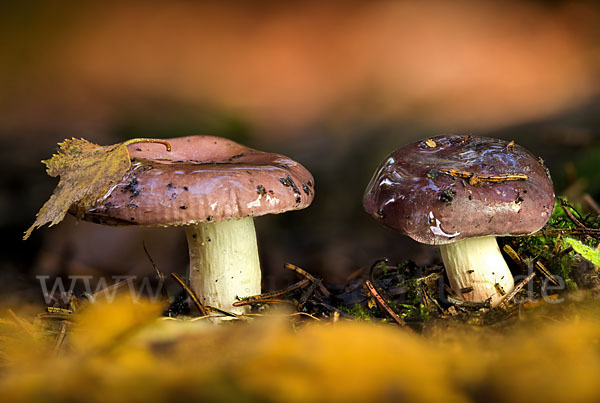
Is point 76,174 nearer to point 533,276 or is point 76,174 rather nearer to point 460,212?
point 460,212

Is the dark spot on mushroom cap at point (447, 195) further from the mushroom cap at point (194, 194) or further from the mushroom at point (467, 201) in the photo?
the mushroom cap at point (194, 194)

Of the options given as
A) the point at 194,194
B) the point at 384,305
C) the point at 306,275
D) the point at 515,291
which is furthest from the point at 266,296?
the point at 515,291

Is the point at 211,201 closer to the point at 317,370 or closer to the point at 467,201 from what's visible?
the point at 467,201

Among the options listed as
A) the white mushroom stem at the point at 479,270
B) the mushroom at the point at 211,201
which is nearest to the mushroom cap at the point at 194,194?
the mushroom at the point at 211,201

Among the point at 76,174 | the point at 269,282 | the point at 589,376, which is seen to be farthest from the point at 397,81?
the point at 589,376

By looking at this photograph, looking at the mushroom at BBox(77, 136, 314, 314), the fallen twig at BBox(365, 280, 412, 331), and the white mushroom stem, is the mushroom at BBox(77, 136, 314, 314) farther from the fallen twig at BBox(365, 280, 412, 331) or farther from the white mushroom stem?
the white mushroom stem

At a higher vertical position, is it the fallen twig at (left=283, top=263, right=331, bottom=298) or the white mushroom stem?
the white mushroom stem

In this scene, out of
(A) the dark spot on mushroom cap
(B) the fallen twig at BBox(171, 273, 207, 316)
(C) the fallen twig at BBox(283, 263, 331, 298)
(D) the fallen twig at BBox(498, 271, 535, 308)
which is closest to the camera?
(A) the dark spot on mushroom cap

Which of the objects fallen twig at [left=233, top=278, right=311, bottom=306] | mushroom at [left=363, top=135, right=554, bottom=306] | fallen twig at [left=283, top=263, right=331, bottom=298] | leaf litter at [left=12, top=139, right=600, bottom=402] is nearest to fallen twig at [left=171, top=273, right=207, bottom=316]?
fallen twig at [left=233, top=278, right=311, bottom=306]

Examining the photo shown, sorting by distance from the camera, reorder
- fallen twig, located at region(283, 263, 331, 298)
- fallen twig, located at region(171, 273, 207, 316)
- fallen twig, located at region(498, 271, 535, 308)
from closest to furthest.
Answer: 1. fallen twig, located at region(498, 271, 535, 308)
2. fallen twig, located at region(171, 273, 207, 316)
3. fallen twig, located at region(283, 263, 331, 298)
